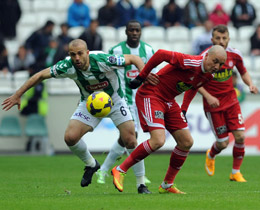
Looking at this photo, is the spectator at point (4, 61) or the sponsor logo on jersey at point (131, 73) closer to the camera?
the sponsor logo on jersey at point (131, 73)

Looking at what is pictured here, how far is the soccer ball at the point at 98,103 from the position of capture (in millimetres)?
9602

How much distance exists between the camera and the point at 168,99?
30.4 feet

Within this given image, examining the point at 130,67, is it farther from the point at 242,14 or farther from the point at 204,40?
the point at 242,14

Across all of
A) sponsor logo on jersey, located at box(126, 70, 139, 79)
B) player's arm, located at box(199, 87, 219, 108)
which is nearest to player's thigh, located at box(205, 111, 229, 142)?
player's arm, located at box(199, 87, 219, 108)

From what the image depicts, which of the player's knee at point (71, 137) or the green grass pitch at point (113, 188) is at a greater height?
the player's knee at point (71, 137)

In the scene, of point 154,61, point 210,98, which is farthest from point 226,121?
point 154,61

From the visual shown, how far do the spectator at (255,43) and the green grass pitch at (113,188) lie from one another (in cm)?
456

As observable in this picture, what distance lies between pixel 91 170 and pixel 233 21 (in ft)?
42.2

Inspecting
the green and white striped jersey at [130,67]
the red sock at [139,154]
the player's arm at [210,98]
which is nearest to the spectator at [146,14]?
the green and white striped jersey at [130,67]

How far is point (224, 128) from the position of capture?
1205cm

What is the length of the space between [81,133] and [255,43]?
11720 millimetres

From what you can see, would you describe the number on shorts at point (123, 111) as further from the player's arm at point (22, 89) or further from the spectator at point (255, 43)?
the spectator at point (255, 43)

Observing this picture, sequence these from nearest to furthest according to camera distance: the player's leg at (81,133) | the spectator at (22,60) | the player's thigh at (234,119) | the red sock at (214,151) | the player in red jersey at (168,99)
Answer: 1. the player in red jersey at (168,99)
2. the player's leg at (81,133)
3. the player's thigh at (234,119)
4. the red sock at (214,151)
5. the spectator at (22,60)

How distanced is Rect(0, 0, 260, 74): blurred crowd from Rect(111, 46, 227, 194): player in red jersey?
987cm
